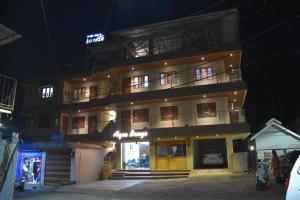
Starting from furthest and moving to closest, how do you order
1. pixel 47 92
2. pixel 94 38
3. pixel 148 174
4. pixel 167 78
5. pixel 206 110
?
pixel 94 38
pixel 47 92
pixel 167 78
pixel 206 110
pixel 148 174

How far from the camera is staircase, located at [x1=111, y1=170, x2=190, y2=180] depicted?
2408 cm

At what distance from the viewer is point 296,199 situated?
6039 mm

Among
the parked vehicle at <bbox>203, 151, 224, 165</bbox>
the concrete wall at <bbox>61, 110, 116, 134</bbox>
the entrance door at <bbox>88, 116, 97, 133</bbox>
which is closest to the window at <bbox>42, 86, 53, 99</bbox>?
the concrete wall at <bbox>61, 110, 116, 134</bbox>

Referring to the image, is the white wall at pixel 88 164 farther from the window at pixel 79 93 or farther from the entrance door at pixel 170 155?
the window at pixel 79 93

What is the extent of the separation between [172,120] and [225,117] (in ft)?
16.8

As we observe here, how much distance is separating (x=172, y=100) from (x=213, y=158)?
274 inches

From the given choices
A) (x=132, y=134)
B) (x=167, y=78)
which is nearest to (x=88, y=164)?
(x=132, y=134)

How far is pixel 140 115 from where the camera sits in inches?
1127

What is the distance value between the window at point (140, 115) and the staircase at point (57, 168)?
8.94 metres

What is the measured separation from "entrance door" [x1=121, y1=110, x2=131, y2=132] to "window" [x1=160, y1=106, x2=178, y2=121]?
361cm

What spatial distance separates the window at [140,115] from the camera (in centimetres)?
2839

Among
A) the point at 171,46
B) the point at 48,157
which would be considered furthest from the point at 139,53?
the point at 48,157

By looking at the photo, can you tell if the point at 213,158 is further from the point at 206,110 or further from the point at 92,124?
the point at 92,124

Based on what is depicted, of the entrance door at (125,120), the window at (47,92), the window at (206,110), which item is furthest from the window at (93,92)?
the window at (206,110)
